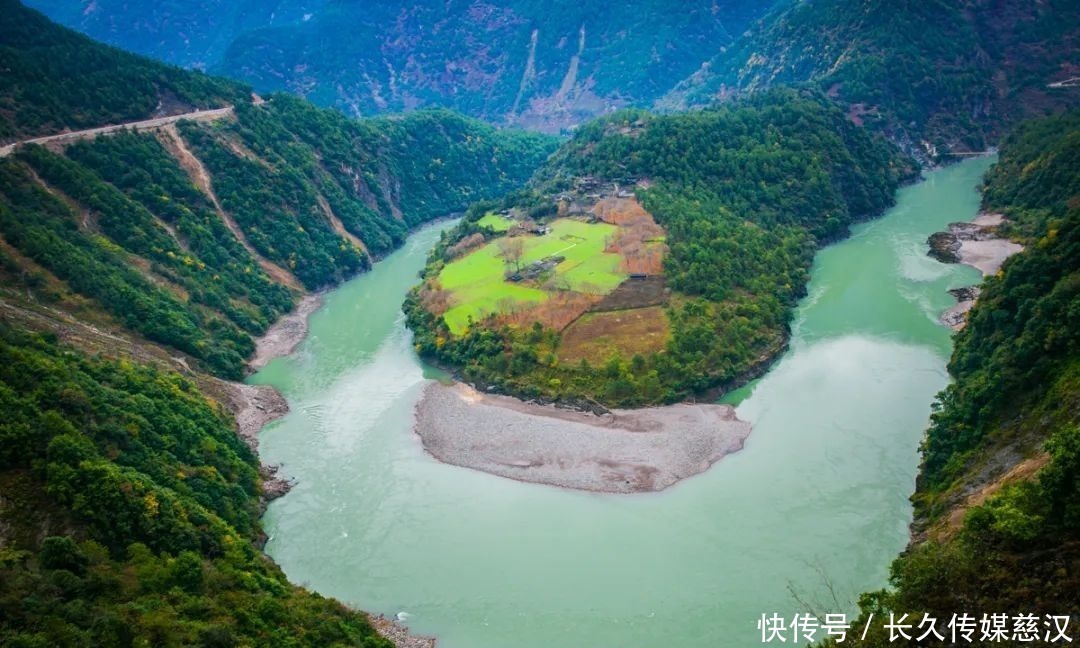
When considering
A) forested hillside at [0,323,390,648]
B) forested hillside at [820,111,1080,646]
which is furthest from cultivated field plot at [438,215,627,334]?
forested hillside at [820,111,1080,646]

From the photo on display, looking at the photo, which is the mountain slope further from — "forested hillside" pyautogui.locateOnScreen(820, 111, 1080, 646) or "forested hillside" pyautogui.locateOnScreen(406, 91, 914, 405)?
"forested hillside" pyautogui.locateOnScreen(820, 111, 1080, 646)

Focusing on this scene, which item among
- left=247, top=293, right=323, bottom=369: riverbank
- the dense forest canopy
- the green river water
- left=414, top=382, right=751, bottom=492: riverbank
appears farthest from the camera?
left=247, top=293, right=323, bottom=369: riverbank

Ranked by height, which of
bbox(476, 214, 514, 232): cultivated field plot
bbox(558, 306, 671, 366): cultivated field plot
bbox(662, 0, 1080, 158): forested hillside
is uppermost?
bbox(662, 0, 1080, 158): forested hillside

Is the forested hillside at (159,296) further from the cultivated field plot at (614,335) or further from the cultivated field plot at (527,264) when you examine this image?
the cultivated field plot at (614,335)

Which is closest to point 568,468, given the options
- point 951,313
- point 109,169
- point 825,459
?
point 825,459

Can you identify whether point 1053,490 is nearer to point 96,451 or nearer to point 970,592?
point 970,592

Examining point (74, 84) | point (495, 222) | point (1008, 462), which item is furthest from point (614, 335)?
point (74, 84)

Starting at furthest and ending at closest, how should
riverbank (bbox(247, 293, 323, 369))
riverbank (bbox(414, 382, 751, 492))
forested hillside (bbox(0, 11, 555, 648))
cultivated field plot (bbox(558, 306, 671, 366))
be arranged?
1. riverbank (bbox(247, 293, 323, 369))
2. cultivated field plot (bbox(558, 306, 671, 366))
3. riverbank (bbox(414, 382, 751, 492))
4. forested hillside (bbox(0, 11, 555, 648))
